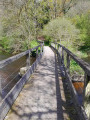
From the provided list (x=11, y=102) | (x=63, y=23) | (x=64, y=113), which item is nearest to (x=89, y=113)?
(x=64, y=113)

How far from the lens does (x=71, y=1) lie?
140 feet

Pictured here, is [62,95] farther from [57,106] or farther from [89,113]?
[89,113]

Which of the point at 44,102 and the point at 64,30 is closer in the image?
the point at 44,102

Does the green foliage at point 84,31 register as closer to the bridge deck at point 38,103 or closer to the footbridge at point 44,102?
the bridge deck at point 38,103

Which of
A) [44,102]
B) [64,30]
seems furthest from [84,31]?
[44,102]

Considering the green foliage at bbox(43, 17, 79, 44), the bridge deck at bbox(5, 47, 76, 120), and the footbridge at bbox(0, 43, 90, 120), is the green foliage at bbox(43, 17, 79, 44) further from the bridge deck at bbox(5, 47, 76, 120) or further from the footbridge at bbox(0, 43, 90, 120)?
the footbridge at bbox(0, 43, 90, 120)

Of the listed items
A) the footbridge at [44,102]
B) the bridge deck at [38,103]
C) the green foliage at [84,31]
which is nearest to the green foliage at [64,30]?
the green foliage at [84,31]

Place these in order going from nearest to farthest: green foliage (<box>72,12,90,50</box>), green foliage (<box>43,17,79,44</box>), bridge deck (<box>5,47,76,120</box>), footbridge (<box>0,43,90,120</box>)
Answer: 1. footbridge (<box>0,43,90,120</box>)
2. bridge deck (<box>5,47,76,120</box>)
3. green foliage (<box>43,17,79,44</box>)
4. green foliage (<box>72,12,90,50</box>)

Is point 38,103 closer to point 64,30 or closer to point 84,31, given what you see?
point 64,30

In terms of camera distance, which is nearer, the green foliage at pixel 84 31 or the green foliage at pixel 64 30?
the green foliage at pixel 64 30

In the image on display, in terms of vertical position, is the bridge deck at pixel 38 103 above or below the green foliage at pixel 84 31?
below

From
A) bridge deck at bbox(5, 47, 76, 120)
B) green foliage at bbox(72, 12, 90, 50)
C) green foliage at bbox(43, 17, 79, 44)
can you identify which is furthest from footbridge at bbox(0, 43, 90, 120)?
green foliage at bbox(72, 12, 90, 50)

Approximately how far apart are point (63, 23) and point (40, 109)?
862 inches

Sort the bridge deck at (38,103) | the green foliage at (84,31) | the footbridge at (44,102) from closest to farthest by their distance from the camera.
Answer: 1. the footbridge at (44,102)
2. the bridge deck at (38,103)
3. the green foliage at (84,31)
